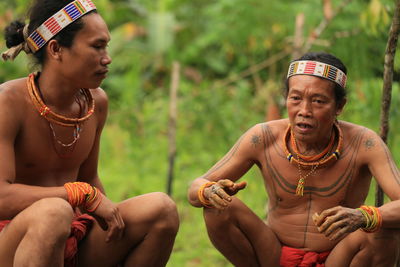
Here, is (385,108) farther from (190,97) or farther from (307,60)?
(190,97)

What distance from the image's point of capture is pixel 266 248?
4141 millimetres

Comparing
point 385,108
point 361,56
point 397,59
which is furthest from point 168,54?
point 385,108

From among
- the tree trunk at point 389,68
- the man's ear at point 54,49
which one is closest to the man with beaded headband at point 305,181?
the tree trunk at point 389,68

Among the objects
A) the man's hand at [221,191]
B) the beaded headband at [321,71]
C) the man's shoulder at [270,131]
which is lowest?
the man's hand at [221,191]

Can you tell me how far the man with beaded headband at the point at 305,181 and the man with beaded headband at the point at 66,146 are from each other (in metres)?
0.42

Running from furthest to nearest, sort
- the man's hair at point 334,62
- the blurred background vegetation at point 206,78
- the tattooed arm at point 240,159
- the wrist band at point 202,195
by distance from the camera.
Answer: the blurred background vegetation at point 206,78 → the tattooed arm at point 240,159 → the man's hair at point 334,62 → the wrist band at point 202,195

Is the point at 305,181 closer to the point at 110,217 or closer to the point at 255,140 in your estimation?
the point at 255,140

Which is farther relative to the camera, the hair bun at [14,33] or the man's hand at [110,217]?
the hair bun at [14,33]

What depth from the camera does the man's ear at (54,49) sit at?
3.84m

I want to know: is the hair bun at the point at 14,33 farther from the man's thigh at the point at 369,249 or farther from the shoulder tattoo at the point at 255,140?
the man's thigh at the point at 369,249

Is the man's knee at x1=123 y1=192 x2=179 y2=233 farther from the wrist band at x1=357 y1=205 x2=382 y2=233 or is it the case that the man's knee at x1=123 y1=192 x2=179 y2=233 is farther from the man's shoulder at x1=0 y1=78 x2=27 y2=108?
the wrist band at x1=357 y1=205 x2=382 y2=233

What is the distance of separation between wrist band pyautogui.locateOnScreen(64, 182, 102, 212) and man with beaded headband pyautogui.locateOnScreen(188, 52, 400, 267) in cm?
65

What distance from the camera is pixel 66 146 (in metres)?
3.97

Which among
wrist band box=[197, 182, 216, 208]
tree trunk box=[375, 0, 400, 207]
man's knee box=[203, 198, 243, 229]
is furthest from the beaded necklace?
tree trunk box=[375, 0, 400, 207]
